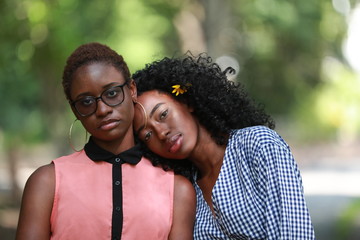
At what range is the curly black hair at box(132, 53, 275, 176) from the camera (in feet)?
11.6

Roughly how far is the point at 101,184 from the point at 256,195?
752mm

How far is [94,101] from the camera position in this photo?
10.0ft

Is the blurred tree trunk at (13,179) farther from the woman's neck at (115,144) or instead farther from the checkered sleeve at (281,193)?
the checkered sleeve at (281,193)

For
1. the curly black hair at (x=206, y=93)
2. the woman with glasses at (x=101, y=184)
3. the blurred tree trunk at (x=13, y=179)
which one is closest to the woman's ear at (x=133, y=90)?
the woman with glasses at (x=101, y=184)

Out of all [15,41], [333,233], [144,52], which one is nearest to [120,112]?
[333,233]

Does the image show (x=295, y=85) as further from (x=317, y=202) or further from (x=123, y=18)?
(x=123, y=18)

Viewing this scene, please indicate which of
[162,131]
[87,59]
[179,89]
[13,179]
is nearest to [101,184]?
[162,131]

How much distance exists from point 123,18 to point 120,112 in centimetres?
1197

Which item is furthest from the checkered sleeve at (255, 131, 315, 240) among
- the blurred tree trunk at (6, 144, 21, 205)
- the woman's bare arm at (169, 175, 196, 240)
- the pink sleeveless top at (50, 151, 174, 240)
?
the blurred tree trunk at (6, 144, 21, 205)

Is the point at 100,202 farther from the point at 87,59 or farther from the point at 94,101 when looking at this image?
the point at 87,59

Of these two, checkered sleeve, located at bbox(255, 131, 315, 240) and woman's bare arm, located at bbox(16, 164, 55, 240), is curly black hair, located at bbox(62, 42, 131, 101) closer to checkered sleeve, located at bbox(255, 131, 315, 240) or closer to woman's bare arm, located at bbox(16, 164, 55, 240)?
woman's bare arm, located at bbox(16, 164, 55, 240)

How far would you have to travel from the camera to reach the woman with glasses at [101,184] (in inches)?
118

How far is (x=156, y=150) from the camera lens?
11.1 feet

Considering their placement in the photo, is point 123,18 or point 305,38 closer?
point 123,18
